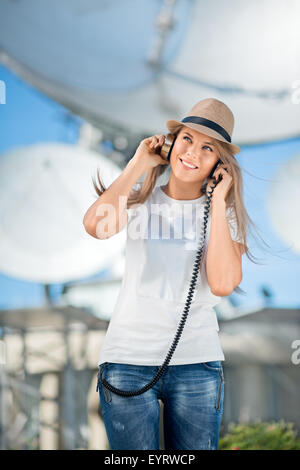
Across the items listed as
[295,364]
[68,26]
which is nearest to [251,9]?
[68,26]

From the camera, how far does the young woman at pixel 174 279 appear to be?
1245 mm

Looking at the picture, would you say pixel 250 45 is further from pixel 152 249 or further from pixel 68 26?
pixel 152 249

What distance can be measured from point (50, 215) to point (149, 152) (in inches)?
76.9

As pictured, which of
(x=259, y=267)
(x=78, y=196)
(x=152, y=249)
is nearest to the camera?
(x=152, y=249)

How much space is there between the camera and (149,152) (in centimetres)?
147

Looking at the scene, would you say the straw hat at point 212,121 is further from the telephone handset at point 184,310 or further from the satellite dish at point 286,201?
the satellite dish at point 286,201

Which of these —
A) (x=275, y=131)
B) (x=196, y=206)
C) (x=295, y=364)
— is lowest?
(x=295, y=364)

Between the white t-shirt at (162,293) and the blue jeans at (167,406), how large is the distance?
0.10 ft

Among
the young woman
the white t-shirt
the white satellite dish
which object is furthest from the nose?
the white satellite dish

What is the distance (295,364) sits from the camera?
3205 millimetres

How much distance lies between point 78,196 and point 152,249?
2.06m

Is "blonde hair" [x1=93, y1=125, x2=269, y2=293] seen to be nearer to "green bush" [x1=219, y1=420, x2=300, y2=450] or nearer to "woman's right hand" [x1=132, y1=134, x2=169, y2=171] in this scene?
"woman's right hand" [x1=132, y1=134, x2=169, y2=171]

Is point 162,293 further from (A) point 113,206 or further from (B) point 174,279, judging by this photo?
(A) point 113,206

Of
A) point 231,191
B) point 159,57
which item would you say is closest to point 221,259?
point 231,191
